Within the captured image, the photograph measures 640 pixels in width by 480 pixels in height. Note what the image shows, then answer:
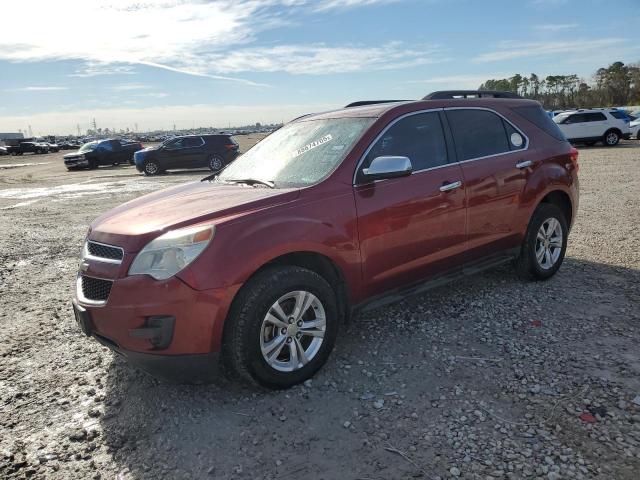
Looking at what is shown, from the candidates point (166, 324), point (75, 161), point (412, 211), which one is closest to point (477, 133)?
point (412, 211)

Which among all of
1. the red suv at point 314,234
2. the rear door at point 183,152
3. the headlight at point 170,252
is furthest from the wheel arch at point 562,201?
the rear door at point 183,152

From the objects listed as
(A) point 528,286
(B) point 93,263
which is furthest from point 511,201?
(B) point 93,263

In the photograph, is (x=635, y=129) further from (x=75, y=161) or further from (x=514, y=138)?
(x=75, y=161)

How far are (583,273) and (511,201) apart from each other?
1443 mm

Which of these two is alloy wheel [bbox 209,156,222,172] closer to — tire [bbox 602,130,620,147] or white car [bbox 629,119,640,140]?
tire [bbox 602,130,620,147]

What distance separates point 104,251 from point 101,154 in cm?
2704

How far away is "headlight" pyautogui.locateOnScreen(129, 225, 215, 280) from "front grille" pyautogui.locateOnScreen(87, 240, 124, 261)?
0.64ft

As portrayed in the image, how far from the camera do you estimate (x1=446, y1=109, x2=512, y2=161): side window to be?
436cm

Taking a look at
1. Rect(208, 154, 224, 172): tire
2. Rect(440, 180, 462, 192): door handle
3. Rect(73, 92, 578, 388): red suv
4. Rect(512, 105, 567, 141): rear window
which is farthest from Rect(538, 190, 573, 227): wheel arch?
Rect(208, 154, 224, 172): tire

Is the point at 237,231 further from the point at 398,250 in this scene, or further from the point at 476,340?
the point at 476,340

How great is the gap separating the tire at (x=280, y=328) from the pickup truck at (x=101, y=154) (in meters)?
26.8

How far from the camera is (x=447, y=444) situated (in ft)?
8.84

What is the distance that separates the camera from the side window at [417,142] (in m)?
3.88

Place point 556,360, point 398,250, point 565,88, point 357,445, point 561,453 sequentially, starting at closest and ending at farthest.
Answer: point 561,453 → point 357,445 → point 556,360 → point 398,250 → point 565,88
